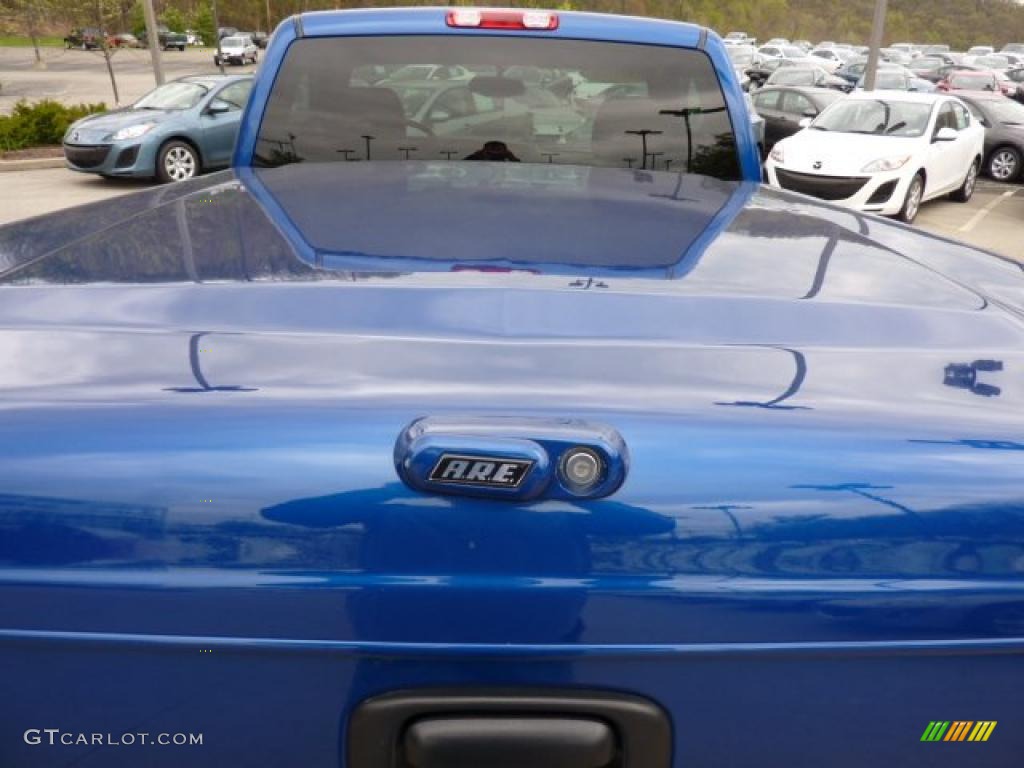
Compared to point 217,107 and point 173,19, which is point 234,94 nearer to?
point 217,107

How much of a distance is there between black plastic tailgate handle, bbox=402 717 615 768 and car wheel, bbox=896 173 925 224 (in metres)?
13.6

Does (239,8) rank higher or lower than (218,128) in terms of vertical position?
higher

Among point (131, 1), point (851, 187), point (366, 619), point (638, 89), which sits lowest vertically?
point (851, 187)

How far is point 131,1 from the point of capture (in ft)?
83.7

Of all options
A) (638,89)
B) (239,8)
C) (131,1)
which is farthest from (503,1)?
(638,89)

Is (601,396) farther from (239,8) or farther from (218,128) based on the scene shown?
(239,8)

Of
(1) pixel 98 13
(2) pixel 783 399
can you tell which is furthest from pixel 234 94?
(2) pixel 783 399

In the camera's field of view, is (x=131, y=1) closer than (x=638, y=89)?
No

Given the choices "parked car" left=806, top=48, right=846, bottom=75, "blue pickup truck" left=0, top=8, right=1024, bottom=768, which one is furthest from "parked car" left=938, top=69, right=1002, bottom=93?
"blue pickup truck" left=0, top=8, right=1024, bottom=768

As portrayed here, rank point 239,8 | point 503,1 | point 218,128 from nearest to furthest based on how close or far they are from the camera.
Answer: point 218,128
point 503,1
point 239,8

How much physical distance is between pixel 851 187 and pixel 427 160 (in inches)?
443

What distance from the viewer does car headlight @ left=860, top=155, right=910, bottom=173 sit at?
13172 mm

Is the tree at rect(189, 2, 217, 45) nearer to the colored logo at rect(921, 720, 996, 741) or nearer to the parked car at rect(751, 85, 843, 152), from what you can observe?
the parked car at rect(751, 85, 843, 152)

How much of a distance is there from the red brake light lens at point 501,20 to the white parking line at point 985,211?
1225 centimetres
